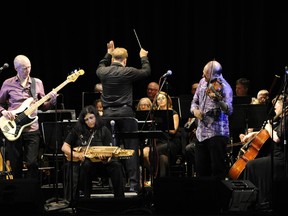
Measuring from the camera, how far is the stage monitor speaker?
708 cm

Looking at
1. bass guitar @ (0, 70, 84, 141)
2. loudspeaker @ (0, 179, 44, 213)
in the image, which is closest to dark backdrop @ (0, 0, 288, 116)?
bass guitar @ (0, 70, 84, 141)

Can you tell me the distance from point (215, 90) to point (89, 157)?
1.78 meters

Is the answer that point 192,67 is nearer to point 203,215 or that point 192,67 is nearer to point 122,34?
point 122,34

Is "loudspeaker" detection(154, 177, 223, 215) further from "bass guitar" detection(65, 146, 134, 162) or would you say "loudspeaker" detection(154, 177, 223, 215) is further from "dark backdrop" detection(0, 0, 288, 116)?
"dark backdrop" detection(0, 0, 288, 116)

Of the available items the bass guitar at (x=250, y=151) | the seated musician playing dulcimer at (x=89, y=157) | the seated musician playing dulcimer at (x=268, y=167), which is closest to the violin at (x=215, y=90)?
the seated musician playing dulcimer at (x=268, y=167)

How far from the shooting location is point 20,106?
344 inches

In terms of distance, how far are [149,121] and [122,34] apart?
4005 mm

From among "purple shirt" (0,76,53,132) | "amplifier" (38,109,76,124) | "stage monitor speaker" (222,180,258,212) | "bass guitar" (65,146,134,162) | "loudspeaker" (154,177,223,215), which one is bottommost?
"stage monitor speaker" (222,180,258,212)

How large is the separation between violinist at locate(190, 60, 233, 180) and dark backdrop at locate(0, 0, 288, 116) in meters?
3.84

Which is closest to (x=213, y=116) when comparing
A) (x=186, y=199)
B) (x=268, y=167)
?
(x=268, y=167)

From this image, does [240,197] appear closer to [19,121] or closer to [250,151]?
[250,151]

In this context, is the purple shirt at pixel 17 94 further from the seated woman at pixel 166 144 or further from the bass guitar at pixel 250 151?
the bass guitar at pixel 250 151

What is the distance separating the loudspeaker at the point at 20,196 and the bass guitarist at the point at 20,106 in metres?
2.37

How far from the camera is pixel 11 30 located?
12688mm
